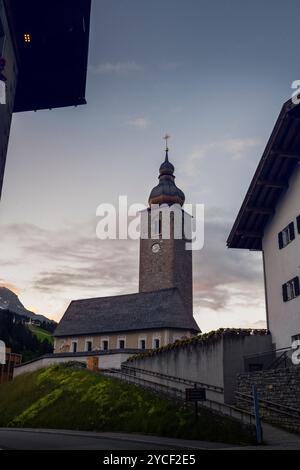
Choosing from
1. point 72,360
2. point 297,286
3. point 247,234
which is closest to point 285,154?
point 247,234

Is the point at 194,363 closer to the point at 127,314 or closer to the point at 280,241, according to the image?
the point at 280,241

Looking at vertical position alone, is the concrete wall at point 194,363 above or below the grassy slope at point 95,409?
above

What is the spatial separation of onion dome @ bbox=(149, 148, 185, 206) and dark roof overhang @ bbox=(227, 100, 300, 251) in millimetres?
46221

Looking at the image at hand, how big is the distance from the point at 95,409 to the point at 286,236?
14502 mm

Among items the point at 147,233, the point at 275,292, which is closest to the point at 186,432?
the point at 275,292

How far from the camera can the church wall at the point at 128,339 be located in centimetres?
4869

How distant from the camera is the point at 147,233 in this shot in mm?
72812

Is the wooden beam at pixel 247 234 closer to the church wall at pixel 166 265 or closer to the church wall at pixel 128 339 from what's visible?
the church wall at pixel 128 339

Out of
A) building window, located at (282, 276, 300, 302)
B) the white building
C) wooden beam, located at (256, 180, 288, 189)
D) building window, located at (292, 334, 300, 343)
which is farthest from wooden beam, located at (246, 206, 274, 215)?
building window, located at (292, 334, 300, 343)

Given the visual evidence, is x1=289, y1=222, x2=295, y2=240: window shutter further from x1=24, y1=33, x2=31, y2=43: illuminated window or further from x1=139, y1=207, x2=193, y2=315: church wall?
x1=139, y1=207, x2=193, y2=315: church wall

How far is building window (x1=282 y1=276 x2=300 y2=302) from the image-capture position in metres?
24.3

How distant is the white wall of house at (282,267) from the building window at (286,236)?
0.22 meters

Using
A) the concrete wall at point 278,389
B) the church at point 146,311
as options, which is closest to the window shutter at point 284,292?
the concrete wall at point 278,389

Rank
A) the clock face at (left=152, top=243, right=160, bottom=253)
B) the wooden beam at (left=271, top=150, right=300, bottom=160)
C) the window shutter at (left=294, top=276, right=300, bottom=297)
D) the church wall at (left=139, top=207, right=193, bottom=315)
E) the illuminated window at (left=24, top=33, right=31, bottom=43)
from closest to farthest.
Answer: the window shutter at (left=294, top=276, right=300, bottom=297) → the wooden beam at (left=271, top=150, right=300, bottom=160) → the illuminated window at (left=24, top=33, right=31, bottom=43) → the church wall at (left=139, top=207, right=193, bottom=315) → the clock face at (left=152, top=243, right=160, bottom=253)
